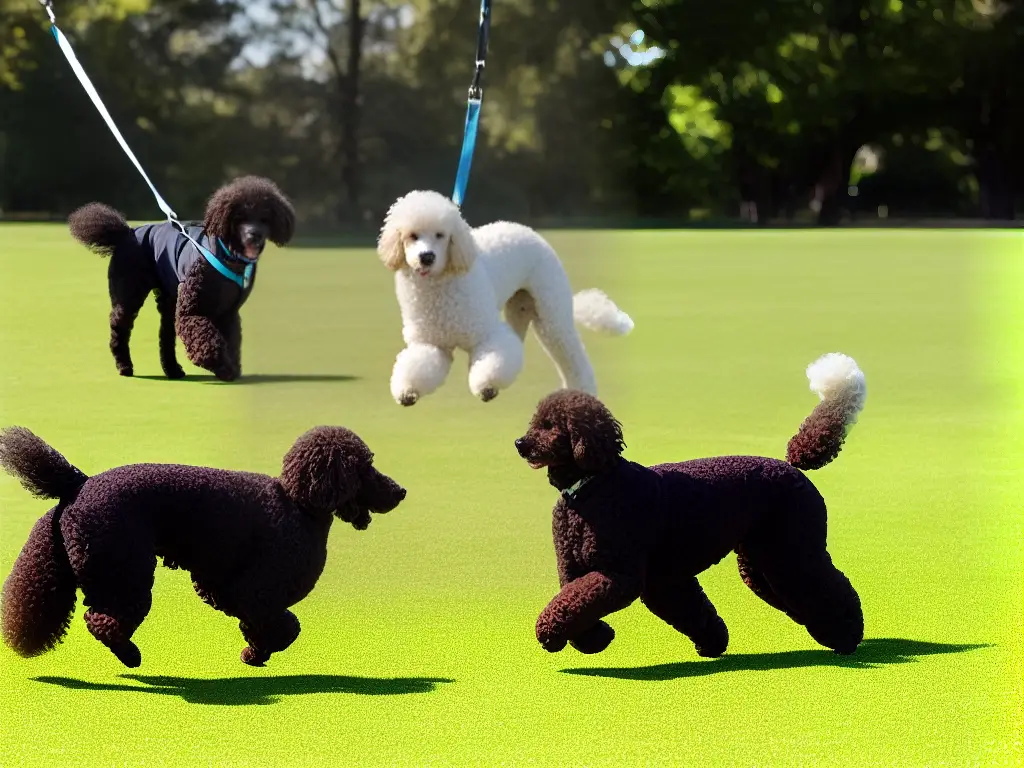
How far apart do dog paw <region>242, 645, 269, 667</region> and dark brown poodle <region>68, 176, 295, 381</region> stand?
308 centimetres

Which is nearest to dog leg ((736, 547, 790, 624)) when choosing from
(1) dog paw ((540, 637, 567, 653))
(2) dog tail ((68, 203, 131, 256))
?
(1) dog paw ((540, 637, 567, 653))

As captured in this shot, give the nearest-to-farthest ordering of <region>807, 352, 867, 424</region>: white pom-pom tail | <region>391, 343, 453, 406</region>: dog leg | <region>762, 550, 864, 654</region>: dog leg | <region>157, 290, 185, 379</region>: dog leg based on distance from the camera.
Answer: <region>762, 550, 864, 654</region>: dog leg → <region>807, 352, 867, 424</region>: white pom-pom tail → <region>391, 343, 453, 406</region>: dog leg → <region>157, 290, 185, 379</region>: dog leg

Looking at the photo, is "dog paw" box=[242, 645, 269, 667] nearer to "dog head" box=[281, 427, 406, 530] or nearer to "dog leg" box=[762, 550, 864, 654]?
"dog head" box=[281, 427, 406, 530]

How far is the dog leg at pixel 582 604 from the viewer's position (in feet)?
8.70

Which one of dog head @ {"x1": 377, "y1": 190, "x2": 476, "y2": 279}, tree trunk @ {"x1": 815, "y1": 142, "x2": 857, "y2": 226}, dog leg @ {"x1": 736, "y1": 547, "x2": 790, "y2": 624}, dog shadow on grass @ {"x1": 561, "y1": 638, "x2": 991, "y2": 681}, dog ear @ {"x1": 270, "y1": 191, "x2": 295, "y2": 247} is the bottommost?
tree trunk @ {"x1": 815, "y1": 142, "x2": 857, "y2": 226}

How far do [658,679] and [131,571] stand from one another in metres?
1.01

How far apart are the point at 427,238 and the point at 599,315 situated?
1263mm

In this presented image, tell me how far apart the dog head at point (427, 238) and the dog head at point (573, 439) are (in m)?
2.12

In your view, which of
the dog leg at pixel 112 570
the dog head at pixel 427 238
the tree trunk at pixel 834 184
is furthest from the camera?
the tree trunk at pixel 834 184

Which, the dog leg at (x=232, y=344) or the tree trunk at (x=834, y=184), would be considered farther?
the tree trunk at (x=834, y=184)

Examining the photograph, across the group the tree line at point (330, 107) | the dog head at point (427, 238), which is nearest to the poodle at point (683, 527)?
the dog head at point (427, 238)

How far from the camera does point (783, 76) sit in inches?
1036

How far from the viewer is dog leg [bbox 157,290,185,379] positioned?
19.8 feet

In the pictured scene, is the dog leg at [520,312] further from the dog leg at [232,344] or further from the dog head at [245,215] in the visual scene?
the dog leg at [232,344]
